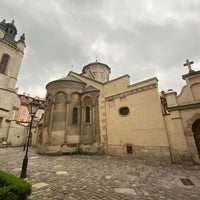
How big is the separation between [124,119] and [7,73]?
22.9 meters

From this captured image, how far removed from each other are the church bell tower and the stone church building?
11158 millimetres

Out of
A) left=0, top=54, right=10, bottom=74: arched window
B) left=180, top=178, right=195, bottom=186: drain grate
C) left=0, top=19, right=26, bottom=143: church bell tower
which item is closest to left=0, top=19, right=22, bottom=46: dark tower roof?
left=0, top=19, right=26, bottom=143: church bell tower

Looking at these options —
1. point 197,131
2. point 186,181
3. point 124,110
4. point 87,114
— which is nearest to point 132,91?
point 124,110

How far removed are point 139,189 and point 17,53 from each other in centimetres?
2990

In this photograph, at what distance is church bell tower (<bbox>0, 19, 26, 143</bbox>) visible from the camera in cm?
2061

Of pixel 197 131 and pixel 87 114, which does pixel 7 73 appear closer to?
pixel 87 114

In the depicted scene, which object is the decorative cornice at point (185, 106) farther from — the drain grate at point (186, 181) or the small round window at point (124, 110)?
the drain grate at point (186, 181)

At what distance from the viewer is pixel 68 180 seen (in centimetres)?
535

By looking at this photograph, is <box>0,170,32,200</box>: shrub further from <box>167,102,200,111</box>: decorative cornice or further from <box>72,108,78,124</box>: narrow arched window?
<box>72,108,78,124</box>: narrow arched window

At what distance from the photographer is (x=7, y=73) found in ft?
71.6

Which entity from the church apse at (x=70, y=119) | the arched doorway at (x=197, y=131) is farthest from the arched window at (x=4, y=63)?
the arched doorway at (x=197, y=131)

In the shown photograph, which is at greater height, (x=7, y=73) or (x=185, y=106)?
(x=7, y=73)

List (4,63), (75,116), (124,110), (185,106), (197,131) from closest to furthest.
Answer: (197,131) → (185,106) → (124,110) → (75,116) → (4,63)

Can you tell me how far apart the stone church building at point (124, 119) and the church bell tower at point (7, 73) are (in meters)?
11.2
